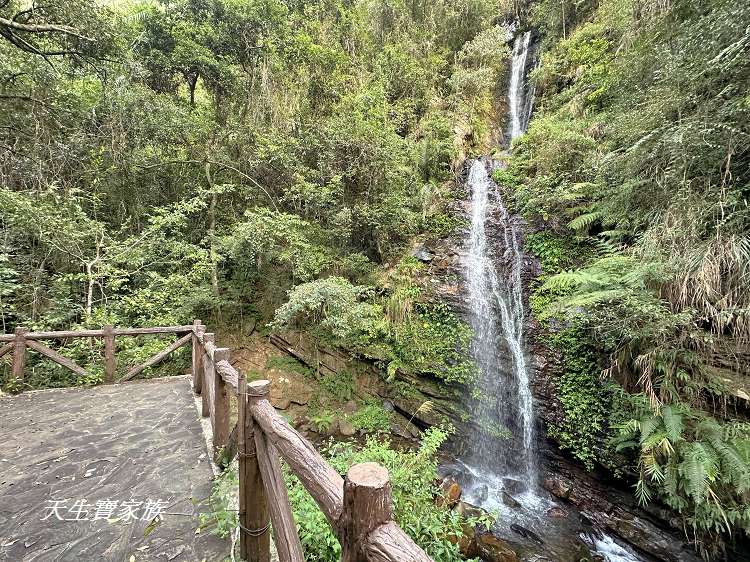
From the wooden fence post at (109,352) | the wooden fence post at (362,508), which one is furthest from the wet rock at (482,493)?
the wooden fence post at (109,352)

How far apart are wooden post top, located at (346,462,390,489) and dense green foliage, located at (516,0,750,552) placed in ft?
15.7

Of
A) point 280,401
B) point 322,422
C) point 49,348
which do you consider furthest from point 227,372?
point 280,401

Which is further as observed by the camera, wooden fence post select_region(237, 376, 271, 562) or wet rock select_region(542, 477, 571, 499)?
wet rock select_region(542, 477, 571, 499)

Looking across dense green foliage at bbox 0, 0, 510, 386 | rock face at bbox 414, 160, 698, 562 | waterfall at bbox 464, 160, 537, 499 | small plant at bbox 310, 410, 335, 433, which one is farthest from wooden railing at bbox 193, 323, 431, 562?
waterfall at bbox 464, 160, 537, 499

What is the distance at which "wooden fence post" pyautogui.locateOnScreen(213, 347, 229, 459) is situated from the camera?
3.03 metres

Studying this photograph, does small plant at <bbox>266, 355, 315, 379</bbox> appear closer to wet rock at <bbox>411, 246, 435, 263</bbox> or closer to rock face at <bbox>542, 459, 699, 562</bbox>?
wet rock at <bbox>411, 246, 435, 263</bbox>

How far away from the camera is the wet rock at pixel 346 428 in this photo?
6711 mm

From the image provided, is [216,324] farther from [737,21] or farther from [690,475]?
[737,21]

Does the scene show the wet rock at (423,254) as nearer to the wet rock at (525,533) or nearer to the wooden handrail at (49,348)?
the wooden handrail at (49,348)

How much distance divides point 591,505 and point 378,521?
598cm

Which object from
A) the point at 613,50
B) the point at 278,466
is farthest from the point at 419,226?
the point at 278,466

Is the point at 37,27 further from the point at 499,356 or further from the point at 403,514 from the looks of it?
the point at 499,356

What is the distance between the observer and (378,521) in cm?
101

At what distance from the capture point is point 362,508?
999 millimetres
